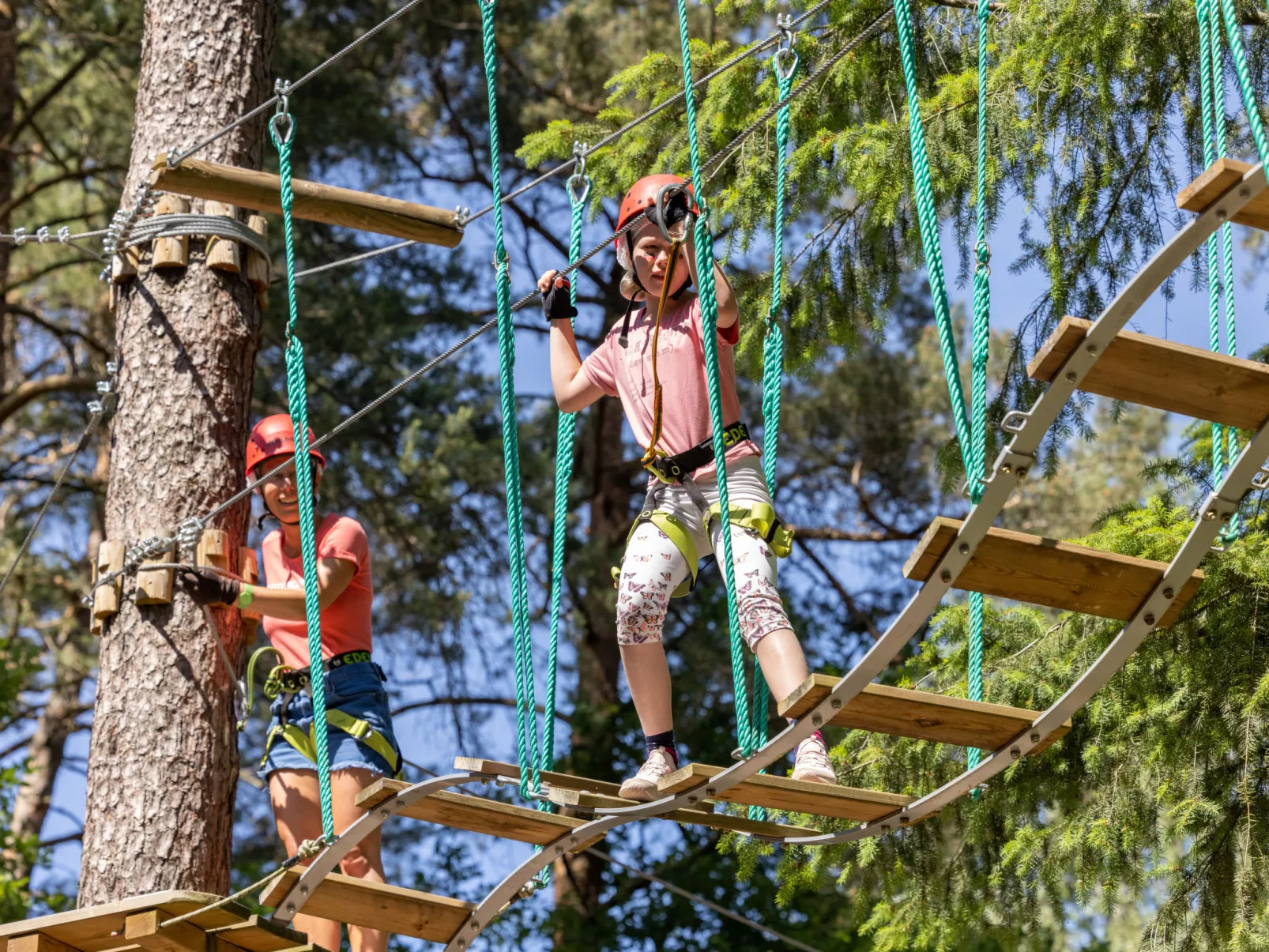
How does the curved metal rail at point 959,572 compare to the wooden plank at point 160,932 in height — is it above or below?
above

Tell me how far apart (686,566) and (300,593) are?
1.39m

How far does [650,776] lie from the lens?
13.2 ft

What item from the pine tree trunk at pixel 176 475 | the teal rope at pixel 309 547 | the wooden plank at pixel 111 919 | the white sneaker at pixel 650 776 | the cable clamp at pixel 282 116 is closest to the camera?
the white sneaker at pixel 650 776

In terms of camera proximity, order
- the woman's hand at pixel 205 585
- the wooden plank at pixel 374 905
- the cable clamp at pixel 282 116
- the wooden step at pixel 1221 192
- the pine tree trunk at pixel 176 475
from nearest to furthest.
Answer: the wooden step at pixel 1221 192, the wooden plank at pixel 374 905, the cable clamp at pixel 282 116, the pine tree trunk at pixel 176 475, the woman's hand at pixel 205 585

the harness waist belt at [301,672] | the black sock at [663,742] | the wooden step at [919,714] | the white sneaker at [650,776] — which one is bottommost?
the white sneaker at [650,776]

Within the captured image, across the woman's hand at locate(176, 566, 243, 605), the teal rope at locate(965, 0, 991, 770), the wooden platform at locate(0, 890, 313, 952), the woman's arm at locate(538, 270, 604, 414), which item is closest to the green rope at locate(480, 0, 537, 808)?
the woman's arm at locate(538, 270, 604, 414)

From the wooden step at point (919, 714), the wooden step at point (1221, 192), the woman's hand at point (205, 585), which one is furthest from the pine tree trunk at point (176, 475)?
the wooden step at point (1221, 192)

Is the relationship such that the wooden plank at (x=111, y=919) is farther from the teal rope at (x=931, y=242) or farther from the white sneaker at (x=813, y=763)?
the teal rope at (x=931, y=242)

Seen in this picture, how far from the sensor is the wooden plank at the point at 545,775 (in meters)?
3.99

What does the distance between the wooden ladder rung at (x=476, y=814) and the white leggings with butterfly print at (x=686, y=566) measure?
1.59 ft

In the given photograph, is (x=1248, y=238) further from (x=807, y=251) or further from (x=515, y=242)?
(x=807, y=251)

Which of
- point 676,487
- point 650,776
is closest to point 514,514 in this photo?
point 676,487

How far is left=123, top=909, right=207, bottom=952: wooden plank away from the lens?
4074 mm

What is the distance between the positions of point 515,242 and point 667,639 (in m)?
3.67
